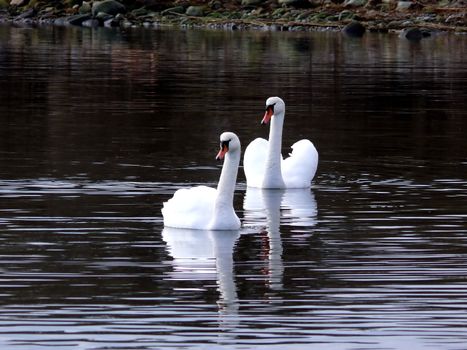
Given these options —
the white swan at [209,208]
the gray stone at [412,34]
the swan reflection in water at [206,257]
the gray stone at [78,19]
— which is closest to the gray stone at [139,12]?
the gray stone at [78,19]

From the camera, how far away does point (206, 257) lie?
1338 centimetres

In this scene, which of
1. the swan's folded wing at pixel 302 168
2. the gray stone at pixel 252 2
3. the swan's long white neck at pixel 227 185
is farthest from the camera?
the gray stone at pixel 252 2

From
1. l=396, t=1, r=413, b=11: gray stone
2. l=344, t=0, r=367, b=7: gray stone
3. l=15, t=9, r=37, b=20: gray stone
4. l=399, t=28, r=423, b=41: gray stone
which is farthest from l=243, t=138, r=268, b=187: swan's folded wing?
l=15, t=9, r=37, b=20: gray stone

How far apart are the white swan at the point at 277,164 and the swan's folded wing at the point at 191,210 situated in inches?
126

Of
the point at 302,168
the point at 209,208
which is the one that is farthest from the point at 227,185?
the point at 302,168

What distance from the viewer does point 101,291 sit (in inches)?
460

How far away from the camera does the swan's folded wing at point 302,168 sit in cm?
1811

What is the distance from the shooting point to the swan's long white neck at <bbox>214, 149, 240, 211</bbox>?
47.4 feet

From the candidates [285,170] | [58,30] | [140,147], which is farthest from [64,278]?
[58,30]

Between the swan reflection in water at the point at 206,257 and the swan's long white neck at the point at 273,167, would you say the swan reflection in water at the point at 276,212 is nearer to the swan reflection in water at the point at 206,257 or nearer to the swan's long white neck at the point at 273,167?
the swan's long white neck at the point at 273,167

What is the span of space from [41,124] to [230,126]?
3.10 metres

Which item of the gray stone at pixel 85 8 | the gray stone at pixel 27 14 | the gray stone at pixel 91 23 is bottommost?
the gray stone at pixel 91 23

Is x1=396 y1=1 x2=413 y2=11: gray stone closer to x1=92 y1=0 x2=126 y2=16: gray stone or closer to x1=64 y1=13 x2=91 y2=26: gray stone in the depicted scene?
x1=92 y1=0 x2=126 y2=16: gray stone

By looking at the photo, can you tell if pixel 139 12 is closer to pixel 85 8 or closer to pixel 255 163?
pixel 85 8
